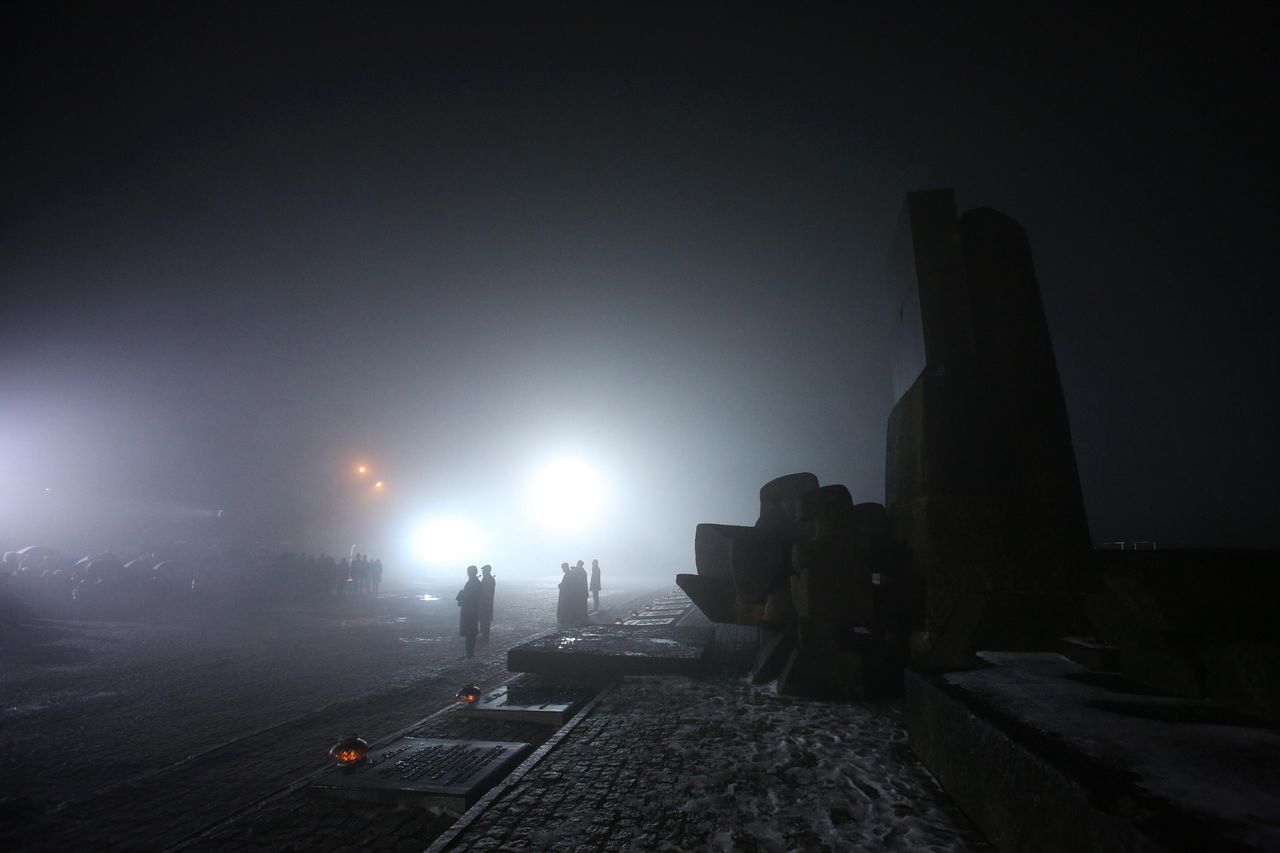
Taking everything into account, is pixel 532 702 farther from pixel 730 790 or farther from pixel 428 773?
pixel 730 790

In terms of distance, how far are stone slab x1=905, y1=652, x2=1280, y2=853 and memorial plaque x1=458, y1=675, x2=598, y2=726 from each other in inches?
175

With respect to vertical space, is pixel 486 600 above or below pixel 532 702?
above

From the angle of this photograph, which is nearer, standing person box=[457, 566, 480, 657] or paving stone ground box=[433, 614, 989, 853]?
paving stone ground box=[433, 614, 989, 853]

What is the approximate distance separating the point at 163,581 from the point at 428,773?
84.6 feet

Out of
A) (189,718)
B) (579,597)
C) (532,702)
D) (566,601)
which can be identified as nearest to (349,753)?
(532,702)

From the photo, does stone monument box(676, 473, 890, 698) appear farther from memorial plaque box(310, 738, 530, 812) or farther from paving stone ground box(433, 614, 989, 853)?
memorial plaque box(310, 738, 530, 812)

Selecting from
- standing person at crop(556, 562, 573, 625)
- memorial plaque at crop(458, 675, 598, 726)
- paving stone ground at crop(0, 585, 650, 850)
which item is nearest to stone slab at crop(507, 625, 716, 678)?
memorial plaque at crop(458, 675, 598, 726)

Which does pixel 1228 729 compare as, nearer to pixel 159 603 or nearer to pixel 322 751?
pixel 322 751

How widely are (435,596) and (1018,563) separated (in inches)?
1262

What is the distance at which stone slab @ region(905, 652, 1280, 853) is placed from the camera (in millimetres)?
1944

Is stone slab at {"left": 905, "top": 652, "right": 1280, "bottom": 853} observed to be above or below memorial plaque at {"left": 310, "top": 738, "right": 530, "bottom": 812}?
above

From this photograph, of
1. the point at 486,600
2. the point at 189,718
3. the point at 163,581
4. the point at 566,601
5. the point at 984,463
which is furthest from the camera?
the point at 163,581

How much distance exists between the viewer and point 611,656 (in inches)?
317

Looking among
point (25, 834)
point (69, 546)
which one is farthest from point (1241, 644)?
point (69, 546)
